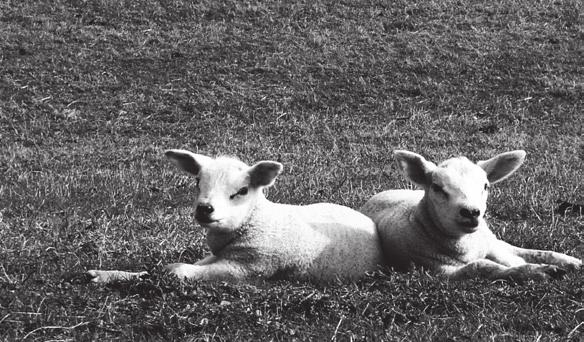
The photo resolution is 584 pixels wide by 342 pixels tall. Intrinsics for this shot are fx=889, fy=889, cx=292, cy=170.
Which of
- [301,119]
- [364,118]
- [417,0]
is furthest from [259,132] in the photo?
[417,0]

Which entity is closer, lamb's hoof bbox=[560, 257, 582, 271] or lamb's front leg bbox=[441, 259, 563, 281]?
lamb's front leg bbox=[441, 259, 563, 281]

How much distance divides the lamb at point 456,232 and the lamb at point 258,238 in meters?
0.33

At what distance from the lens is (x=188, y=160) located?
289 inches

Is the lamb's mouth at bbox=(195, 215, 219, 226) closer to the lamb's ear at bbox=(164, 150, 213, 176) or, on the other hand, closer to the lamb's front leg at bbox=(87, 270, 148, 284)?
the lamb's front leg at bbox=(87, 270, 148, 284)

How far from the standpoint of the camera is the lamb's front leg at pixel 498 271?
661cm

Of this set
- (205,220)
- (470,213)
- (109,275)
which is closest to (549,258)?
(470,213)

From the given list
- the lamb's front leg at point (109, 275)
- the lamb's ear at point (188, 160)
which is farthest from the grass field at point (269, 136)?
the lamb's ear at point (188, 160)

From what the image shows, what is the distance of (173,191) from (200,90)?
9.49 meters

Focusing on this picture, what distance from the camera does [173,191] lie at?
1169cm

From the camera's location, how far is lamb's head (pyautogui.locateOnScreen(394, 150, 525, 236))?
6.79 meters

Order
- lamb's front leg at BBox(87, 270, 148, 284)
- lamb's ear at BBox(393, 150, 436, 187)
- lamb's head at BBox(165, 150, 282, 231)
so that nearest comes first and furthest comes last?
1. lamb's front leg at BBox(87, 270, 148, 284)
2. lamb's head at BBox(165, 150, 282, 231)
3. lamb's ear at BBox(393, 150, 436, 187)

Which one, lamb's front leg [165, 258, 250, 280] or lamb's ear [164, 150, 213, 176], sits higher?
lamb's ear [164, 150, 213, 176]

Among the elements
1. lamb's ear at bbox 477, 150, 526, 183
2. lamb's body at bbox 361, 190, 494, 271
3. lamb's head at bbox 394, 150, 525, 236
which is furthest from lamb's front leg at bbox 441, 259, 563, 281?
lamb's ear at bbox 477, 150, 526, 183

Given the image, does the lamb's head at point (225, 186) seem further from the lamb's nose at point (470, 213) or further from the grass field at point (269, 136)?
the lamb's nose at point (470, 213)
